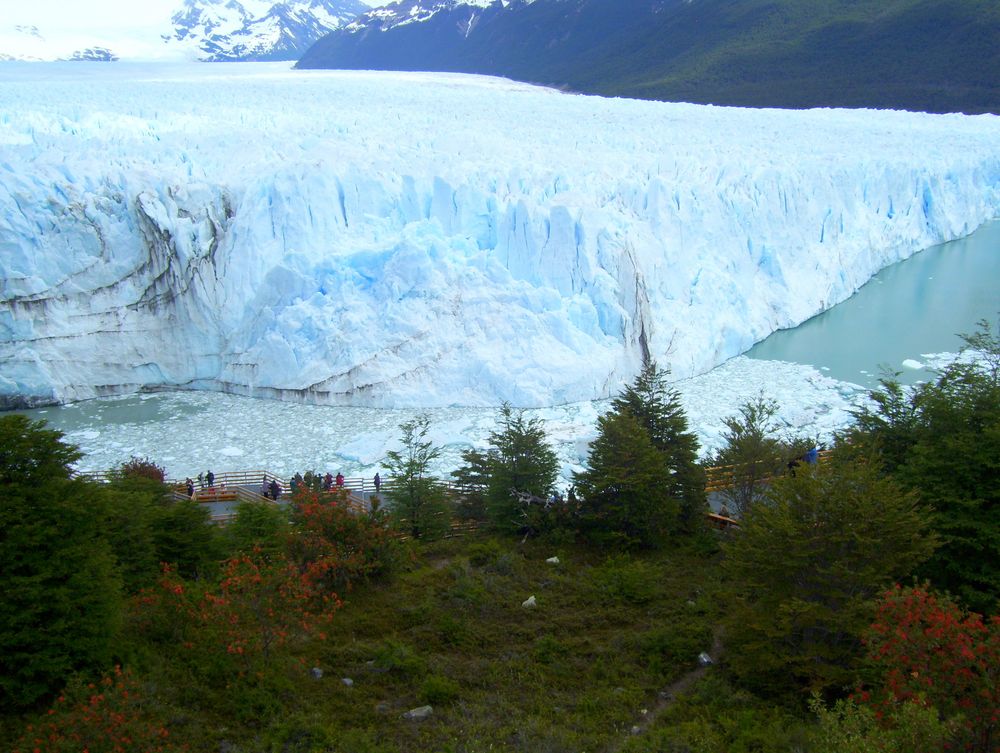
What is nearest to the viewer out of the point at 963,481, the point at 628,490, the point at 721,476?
the point at 963,481

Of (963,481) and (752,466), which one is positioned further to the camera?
(752,466)

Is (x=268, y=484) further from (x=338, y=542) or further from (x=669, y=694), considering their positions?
(x=669, y=694)

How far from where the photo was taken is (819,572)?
232 inches

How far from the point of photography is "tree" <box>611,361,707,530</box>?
9648 millimetres

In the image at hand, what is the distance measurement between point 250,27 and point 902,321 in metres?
121

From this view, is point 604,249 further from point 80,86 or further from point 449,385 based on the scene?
point 80,86

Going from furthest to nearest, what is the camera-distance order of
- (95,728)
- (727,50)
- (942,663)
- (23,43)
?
(23,43), (727,50), (95,728), (942,663)

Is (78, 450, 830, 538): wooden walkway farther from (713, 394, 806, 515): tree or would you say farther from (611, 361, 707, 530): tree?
(611, 361, 707, 530): tree

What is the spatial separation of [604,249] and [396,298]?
13.8ft

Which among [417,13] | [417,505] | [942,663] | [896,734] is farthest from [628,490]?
[417,13]

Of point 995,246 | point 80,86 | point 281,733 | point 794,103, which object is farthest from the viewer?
point 794,103

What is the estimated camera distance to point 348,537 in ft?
26.4

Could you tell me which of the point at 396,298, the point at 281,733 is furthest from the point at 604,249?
the point at 281,733

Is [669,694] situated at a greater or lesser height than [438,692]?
lesser
